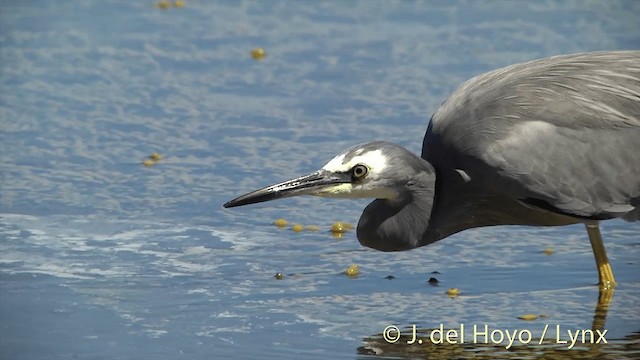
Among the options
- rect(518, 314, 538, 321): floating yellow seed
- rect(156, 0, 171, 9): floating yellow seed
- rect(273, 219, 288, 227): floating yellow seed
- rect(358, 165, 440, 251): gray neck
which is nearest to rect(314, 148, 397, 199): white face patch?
rect(358, 165, 440, 251): gray neck

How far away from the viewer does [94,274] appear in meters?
8.30

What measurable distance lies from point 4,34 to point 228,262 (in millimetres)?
5318

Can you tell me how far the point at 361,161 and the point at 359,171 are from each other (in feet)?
0.19

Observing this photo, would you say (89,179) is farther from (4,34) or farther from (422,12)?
(422,12)

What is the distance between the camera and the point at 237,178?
976 centimetres

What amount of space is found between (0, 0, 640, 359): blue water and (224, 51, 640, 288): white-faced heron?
0.38 meters

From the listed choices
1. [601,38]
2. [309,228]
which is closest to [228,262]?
[309,228]

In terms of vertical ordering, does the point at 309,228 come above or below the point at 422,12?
below

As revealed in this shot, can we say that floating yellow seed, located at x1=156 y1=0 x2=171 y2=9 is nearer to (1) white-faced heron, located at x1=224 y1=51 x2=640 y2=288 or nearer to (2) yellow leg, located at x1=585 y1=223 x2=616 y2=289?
(1) white-faced heron, located at x1=224 y1=51 x2=640 y2=288

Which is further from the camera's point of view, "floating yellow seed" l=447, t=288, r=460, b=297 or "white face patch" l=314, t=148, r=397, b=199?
"floating yellow seed" l=447, t=288, r=460, b=297

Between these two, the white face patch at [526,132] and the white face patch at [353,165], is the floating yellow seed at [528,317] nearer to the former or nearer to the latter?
the white face patch at [526,132]

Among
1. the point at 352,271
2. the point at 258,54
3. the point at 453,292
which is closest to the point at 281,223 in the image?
the point at 352,271

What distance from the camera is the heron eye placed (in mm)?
7621

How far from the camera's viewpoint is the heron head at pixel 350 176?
25.0ft
